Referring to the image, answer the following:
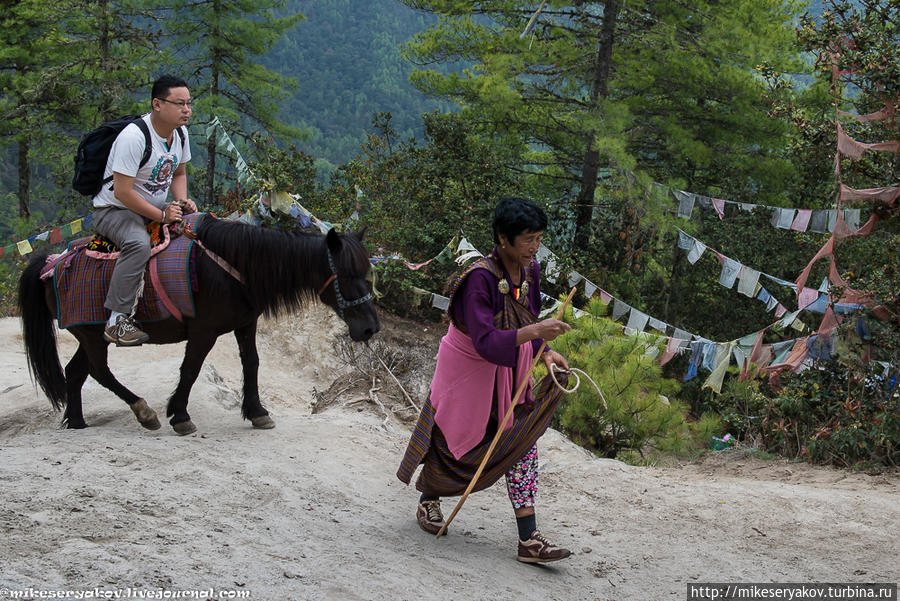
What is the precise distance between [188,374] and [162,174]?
1399 mm

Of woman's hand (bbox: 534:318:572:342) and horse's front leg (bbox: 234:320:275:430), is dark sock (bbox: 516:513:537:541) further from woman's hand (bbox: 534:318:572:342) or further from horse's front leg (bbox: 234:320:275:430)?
horse's front leg (bbox: 234:320:275:430)

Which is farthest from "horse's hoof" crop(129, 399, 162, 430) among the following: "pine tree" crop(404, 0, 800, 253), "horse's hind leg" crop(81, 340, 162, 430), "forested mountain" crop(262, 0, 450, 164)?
"forested mountain" crop(262, 0, 450, 164)

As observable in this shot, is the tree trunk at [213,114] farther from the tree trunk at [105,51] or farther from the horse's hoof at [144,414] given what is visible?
the horse's hoof at [144,414]

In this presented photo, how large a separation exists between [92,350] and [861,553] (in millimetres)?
5138

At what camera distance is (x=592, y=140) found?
1396cm

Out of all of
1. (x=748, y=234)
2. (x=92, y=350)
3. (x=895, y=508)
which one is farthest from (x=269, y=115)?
(x=895, y=508)

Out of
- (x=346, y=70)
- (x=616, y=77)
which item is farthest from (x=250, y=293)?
(x=346, y=70)

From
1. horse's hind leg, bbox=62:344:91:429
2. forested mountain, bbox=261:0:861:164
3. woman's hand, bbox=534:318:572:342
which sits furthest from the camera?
forested mountain, bbox=261:0:861:164

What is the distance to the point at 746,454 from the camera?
261 inches

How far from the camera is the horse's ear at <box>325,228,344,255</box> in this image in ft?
16.2

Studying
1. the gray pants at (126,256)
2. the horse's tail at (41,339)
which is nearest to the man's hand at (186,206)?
the gray pants at (126,256)

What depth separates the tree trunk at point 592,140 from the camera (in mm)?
13688

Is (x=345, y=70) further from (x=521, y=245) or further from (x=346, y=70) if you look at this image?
(x=521, y=245)

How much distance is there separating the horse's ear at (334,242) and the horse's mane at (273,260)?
0.31 feet
